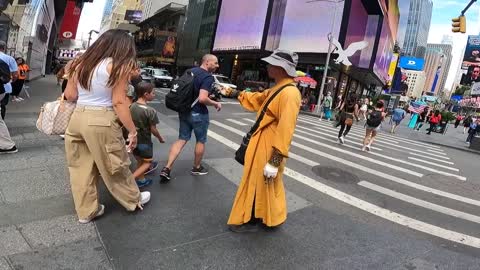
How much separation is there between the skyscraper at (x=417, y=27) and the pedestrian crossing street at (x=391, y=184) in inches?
6737

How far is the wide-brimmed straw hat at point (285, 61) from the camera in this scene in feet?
12.0

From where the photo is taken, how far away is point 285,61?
3.68 metres

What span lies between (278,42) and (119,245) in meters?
33.5

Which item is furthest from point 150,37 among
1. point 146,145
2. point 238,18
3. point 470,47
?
point 146,145

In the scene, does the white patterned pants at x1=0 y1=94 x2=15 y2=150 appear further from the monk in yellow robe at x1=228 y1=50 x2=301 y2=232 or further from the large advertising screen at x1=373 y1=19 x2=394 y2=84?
the large advertising screen at x1=373 y1=19 x2=394 y2=84


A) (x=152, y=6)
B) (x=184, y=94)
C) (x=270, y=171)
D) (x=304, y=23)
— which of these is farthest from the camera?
(x=152, y=6)

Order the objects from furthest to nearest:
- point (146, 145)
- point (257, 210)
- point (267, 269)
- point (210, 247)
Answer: point (146, 145)
point (257, 210)
point (210, 247)
point (267, 269)

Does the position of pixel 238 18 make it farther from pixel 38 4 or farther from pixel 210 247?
pixel 210 247

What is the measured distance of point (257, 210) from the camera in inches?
151

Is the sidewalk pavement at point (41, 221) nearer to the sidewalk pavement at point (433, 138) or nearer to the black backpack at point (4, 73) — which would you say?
the black backpack at point (4, 73)

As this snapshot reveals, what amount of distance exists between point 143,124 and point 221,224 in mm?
1651

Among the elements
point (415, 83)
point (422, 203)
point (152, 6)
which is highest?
point (415, 83)

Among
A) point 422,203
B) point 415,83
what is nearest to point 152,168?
point 422,203

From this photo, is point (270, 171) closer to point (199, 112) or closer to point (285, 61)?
point (285, 61)
